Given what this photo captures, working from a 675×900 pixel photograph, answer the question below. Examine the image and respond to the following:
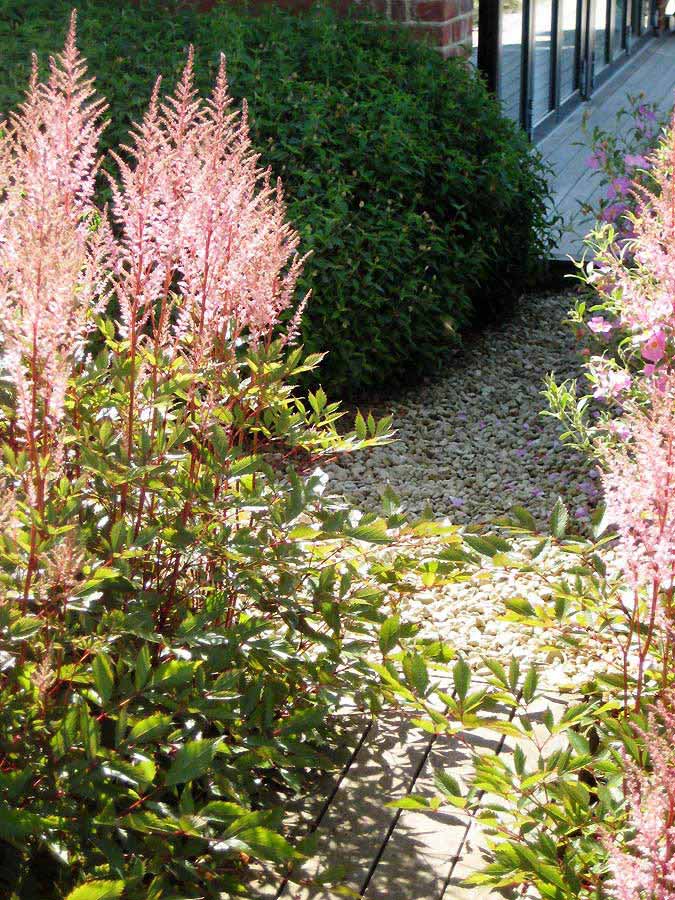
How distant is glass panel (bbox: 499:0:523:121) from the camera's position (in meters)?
7.82

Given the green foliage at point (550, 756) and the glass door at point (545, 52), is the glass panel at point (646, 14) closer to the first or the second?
the glass door at point (545, 52)

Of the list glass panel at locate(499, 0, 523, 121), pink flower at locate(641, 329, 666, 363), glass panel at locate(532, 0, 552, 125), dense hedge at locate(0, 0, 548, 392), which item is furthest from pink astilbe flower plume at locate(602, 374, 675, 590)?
glass panel at locate(532, 0, 552, 125)

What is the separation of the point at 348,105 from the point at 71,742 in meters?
3.76

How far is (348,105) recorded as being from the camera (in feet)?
16.4

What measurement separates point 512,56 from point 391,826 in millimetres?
6988

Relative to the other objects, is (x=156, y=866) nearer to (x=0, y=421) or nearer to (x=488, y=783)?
(x=488, y=783)

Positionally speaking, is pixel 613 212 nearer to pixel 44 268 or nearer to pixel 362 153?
pixel 362 153

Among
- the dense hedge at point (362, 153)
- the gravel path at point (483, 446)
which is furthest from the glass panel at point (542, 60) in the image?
the gravel path at point (483, 446)

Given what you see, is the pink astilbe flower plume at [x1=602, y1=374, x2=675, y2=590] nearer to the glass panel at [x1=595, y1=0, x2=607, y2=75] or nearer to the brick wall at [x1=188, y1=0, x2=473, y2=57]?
the brick wall at [x1=188, y1=0, x2=473, y2=57]

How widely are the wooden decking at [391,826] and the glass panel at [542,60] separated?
7.38 meters

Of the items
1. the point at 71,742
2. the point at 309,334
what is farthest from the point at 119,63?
the point at 71,742

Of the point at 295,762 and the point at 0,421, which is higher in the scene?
the point at 0,421

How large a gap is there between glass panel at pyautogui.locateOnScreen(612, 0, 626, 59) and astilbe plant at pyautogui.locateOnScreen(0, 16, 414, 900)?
12.3 m

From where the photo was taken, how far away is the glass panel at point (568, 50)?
10.2m
